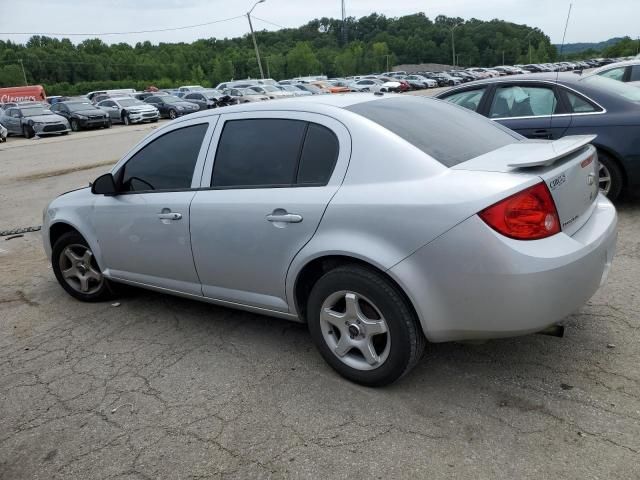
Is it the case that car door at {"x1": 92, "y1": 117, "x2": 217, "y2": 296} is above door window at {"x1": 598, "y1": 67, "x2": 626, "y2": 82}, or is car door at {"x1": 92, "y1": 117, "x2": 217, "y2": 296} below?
above

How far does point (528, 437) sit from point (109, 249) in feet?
10.7

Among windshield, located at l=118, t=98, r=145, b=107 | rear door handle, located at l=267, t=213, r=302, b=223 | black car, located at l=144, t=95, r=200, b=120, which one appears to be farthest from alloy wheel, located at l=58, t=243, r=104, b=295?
windshield, located at l=118, t=98, r=145, b=107

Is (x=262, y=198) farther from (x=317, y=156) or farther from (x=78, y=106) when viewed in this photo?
(x=78, y=106)

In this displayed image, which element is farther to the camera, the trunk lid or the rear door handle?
→ the rear door handle

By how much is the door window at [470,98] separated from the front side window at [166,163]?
4.18 m

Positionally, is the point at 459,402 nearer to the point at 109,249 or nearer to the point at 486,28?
the point at 109,249

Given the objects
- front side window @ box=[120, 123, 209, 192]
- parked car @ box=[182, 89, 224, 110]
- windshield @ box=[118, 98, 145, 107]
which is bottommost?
parked car @ box=[182, 89, 224, 110]

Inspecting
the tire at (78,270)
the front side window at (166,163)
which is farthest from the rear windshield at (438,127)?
the tire at (78,270)

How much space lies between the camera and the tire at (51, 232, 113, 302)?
473 cm

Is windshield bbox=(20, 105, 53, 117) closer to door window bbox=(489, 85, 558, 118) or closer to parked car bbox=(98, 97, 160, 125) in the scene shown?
parked car bbox=(98, 97, 160, 125)

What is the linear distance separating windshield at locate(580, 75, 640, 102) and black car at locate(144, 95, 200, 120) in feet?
91.2

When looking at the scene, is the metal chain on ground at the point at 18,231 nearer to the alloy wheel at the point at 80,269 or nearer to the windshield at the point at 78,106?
the alloy wheel at the point at 80,269

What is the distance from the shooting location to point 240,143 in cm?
364

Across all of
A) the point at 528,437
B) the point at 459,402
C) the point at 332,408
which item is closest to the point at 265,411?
the point at 332,408
